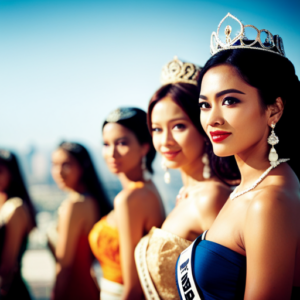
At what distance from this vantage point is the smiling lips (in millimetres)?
1346

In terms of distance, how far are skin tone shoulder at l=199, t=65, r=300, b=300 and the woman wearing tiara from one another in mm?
973

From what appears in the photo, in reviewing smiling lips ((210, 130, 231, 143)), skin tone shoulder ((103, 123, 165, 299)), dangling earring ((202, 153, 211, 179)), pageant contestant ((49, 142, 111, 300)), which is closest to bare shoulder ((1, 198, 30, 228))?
pageant contestant ((49, 142, 111, 300))

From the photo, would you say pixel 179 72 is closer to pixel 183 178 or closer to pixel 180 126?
pixel 180 126

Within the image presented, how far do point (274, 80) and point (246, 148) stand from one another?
0.96 ft

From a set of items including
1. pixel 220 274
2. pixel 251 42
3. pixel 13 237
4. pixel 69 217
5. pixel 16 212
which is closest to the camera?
pixel 220 274

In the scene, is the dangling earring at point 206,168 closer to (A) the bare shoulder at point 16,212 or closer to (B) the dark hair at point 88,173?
(B) the dark hair at point 88,173

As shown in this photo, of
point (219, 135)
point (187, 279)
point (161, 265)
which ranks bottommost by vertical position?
point (161, 265)

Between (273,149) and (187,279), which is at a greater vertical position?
(273,149)

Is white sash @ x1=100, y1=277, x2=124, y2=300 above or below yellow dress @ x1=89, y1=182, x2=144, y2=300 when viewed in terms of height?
below

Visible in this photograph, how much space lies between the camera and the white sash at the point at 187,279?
4.64ft

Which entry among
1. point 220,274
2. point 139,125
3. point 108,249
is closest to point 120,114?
point 139,125

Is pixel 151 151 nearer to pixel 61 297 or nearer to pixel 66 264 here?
pixel 66 264

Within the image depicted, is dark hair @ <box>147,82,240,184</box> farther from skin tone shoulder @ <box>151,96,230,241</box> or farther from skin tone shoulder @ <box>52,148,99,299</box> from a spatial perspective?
skin tone shoulder @ <box>52,148,99,299</box>

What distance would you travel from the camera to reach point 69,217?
3.21m
